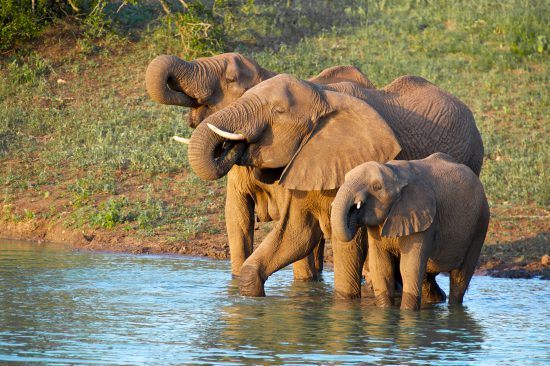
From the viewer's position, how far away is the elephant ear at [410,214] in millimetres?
9922

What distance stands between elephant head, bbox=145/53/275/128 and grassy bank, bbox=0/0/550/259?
2.91 metres

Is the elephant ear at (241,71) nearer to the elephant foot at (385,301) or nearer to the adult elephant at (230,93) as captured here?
the adult elephant at (230,93)

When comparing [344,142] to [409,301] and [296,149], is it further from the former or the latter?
[409,301]

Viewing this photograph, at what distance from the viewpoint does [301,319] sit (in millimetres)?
9859

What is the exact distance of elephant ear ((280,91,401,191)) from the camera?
10320 mm

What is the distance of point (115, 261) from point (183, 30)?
696cm

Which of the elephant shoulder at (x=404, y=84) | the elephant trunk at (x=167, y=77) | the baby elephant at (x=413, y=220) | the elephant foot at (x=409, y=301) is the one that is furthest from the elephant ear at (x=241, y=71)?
the elephant foot at (x=409, y=301)

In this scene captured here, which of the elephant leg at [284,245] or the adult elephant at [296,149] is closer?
the adult elephant at [296,149]

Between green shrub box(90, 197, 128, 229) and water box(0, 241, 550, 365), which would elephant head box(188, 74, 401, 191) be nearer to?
water box(0, 241, 550, 365)

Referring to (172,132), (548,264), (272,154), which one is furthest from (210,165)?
(172,132)

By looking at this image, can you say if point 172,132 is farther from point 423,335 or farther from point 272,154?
point 423,335

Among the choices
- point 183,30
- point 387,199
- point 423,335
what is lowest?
point 423,335

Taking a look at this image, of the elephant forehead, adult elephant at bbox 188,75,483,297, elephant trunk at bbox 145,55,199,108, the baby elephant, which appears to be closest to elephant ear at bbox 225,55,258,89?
elephant trunk at bbox 145,55,199,108

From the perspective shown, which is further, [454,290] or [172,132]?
[172,132]
